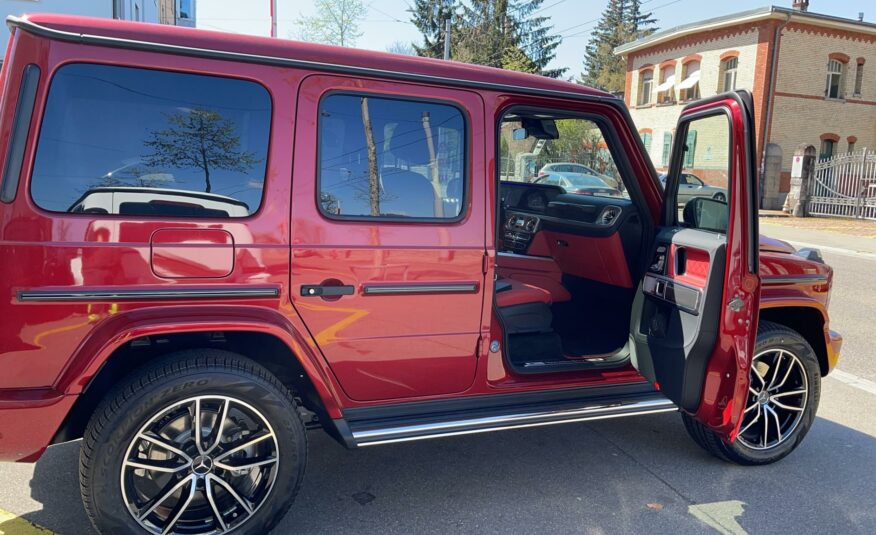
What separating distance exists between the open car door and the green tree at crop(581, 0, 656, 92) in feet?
197

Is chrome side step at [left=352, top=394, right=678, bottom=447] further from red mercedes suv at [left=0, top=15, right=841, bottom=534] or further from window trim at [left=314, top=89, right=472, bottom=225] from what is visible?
window trim at [left=314, top=89, right=472, bottom=225]

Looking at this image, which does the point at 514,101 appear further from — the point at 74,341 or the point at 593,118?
the point at 74,341

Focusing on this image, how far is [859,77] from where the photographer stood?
26.0 meters

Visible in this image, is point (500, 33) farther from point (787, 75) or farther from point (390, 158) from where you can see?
point (390, 158)

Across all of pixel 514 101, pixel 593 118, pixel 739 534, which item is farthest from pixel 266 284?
pixel 739 534

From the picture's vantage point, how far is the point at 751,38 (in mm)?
24609

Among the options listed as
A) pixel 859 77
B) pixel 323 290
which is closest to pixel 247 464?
pixel 323 290

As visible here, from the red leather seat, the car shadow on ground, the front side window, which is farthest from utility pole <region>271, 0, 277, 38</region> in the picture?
the car shadow on ground

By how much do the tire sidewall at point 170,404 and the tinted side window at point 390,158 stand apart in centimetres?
81

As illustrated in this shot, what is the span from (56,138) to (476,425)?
2069mm

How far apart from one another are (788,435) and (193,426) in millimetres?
3182

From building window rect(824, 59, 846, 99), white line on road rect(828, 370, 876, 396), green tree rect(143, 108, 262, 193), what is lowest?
white line on road rect(828, 370, 876, 396)

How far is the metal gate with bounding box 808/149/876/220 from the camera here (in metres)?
20.1

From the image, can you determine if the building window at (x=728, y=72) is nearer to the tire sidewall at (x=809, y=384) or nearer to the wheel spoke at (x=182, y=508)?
the tire sidewall at (x=809, y=384)
